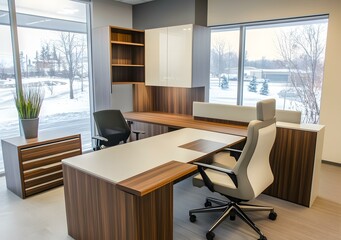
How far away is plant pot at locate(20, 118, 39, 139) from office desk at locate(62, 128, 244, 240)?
147 centimetres

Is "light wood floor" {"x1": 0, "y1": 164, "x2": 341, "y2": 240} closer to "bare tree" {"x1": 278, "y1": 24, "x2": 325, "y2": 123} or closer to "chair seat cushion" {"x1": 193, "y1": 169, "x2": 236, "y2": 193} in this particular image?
"chair seat cushion" {"x1": 193, "y1": 169, "x2": 236, "y2": 193}

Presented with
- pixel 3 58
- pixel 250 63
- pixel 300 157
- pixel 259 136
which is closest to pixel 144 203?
pixel 259 136

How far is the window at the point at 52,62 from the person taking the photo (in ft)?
13.0

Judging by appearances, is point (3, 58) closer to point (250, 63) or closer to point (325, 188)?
point (250, 63)

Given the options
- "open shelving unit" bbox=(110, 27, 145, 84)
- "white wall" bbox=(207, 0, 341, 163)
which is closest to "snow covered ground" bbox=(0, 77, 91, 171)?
"open shelving unit" bbox=(110, 27, 145, 84)

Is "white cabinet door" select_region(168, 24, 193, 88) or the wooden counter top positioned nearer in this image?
the wooden counter top

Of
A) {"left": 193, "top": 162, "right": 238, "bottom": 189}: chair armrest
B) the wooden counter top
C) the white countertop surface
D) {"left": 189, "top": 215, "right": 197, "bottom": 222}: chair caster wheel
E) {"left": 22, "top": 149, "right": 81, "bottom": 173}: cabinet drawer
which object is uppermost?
the white countertop surface

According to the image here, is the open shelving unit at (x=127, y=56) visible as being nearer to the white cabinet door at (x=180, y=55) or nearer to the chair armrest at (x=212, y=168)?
the white cabinet door at (x=180, y=55)

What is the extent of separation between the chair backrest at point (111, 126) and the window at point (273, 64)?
2096 millimetres

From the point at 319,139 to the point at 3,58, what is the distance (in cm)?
421

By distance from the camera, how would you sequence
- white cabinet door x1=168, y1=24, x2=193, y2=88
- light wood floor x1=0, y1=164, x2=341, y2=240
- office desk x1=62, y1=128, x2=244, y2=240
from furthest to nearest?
white cabinet door x1=168, y1=24, x2=193, y2=88 < light wood floor x1=0, y1=164, x2=341, y2=240 < office desk x1=62, y1=128, x2=244, y2=240

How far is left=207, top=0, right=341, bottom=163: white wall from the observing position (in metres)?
3.86

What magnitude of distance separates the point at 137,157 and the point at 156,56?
8.75 feet

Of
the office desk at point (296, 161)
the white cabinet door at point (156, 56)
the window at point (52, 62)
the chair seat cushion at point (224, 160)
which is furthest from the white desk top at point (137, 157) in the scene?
the white cabinet door at point (156, 56)
